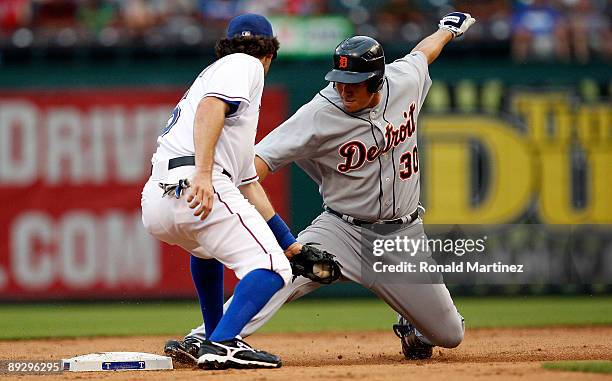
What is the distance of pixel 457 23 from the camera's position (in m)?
6.70

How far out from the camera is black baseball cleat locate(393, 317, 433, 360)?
20.4 ft

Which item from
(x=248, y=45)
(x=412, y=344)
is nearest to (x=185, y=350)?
(x=412, y=344)

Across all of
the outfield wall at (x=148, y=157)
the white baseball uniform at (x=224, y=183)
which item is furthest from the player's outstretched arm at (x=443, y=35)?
the outfield wall at (x=148, y=157)

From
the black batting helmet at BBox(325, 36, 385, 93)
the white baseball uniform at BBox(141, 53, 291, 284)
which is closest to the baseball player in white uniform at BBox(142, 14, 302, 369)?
the white baseball uniform at BBox(141, 53, 291, 284)

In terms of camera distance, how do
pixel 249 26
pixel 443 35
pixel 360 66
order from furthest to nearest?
pixel 443 35 → pixel 360 66 → pixel 249 26

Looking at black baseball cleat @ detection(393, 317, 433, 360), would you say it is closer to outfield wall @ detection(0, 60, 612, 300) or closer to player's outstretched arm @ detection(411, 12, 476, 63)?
player's outstretched arm @ detection(411, 12, 476, 63)

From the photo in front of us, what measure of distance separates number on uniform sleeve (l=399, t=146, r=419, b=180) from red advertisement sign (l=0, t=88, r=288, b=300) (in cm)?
532

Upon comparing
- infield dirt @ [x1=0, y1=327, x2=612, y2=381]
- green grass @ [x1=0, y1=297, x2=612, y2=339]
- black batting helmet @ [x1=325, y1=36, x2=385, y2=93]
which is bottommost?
green grass @ [x1=0, y1=297, x2=612, y2=339]

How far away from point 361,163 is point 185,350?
4.77 ft

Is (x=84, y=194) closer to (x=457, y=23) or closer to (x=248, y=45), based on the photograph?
(x=457, y=23)

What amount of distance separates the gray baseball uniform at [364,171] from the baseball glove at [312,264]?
320 mm

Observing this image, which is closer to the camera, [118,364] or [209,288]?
[118,364]

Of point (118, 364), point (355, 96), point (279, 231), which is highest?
point (355, 96)

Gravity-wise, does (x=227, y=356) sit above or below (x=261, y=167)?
below
